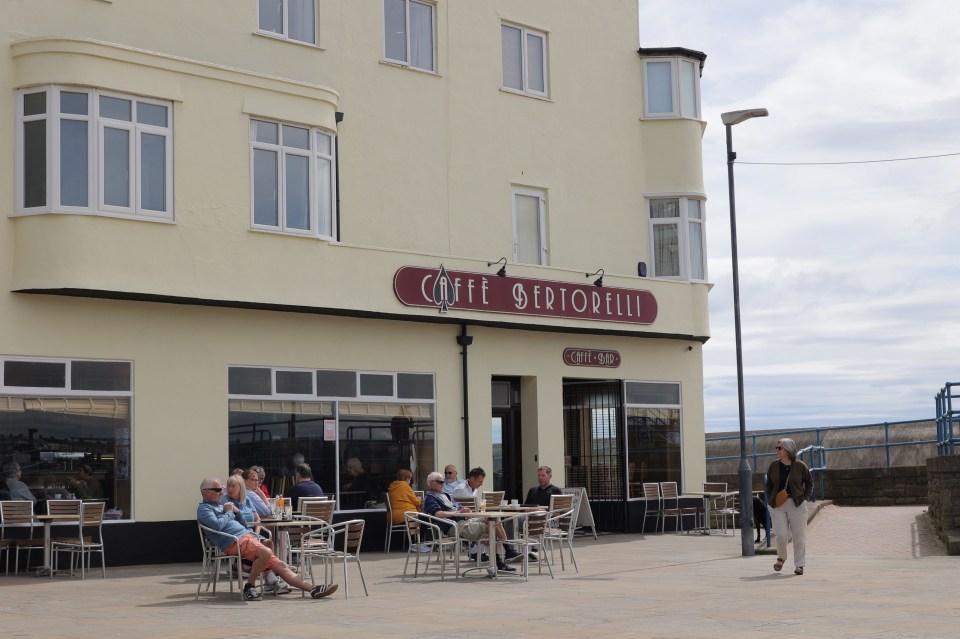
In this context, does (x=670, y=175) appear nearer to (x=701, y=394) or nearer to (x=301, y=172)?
(x=701, y=394)

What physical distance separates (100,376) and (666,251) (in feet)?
42.0

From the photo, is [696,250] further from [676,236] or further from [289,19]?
[289,19]

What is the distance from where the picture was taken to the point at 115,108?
18.0m

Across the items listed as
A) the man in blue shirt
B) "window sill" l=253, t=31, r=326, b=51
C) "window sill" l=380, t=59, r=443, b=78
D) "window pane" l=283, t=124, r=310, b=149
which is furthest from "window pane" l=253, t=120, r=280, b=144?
the man in blue shirt

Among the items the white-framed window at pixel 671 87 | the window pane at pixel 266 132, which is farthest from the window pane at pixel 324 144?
the white-framed window at pixel 671 87

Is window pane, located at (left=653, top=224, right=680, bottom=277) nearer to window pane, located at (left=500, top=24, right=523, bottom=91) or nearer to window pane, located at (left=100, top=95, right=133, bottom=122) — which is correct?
window pane, located at (left=500, top=24, right=523, bottom=91)

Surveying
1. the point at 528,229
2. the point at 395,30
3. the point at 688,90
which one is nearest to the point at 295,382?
the point at 528,229

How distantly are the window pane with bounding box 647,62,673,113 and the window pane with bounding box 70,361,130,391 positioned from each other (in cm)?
1329

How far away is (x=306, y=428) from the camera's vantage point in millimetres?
20562

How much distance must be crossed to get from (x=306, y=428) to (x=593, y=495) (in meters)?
7.49

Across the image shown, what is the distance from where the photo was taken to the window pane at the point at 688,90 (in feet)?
88.3

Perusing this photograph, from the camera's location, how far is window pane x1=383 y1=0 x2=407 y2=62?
74.5 feet

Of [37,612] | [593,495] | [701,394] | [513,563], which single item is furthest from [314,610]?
[701,394]

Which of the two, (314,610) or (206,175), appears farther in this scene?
(206,175)
